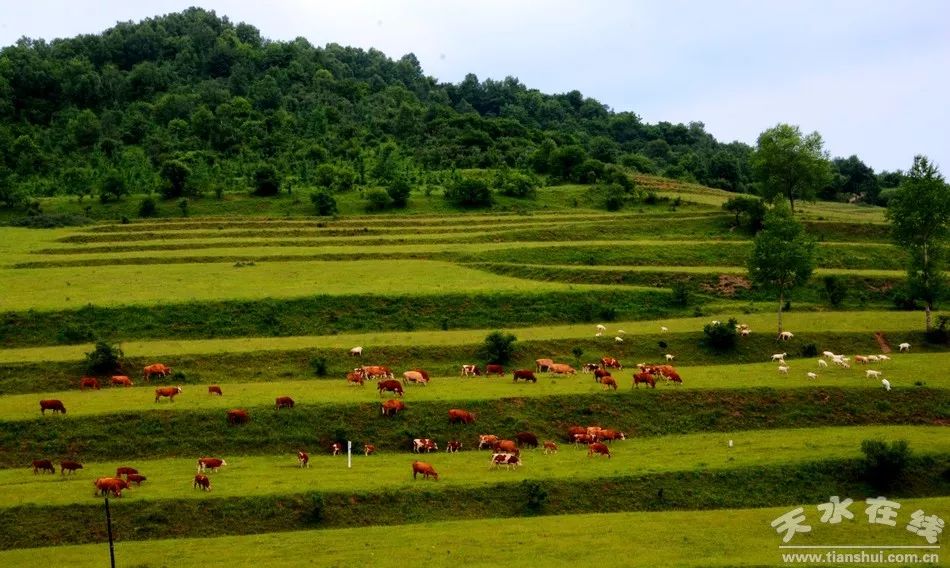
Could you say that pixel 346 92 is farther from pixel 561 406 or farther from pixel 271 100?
pixel 561 406

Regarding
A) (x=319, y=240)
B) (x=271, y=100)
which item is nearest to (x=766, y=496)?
(x=319, y=240)

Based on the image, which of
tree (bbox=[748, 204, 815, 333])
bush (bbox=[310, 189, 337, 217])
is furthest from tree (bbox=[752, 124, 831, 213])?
bush (bbox=[310, 189, 337, 217])

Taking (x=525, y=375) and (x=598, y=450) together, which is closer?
(x=598, y=450)

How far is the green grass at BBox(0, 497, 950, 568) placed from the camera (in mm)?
26734

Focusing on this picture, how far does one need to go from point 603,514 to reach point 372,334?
24788mm

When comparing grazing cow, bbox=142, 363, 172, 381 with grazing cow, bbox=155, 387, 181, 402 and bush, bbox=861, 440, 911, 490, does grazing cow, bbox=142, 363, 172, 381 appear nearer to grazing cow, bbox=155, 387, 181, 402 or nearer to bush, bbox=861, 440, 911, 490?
grazing cow, bbox=155, 387, 181, 402

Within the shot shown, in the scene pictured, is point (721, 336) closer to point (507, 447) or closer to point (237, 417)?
point (507, 447)

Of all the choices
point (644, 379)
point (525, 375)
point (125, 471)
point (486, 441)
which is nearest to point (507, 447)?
point (486, 441)

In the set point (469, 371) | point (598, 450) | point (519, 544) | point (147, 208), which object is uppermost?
point (147, 208)

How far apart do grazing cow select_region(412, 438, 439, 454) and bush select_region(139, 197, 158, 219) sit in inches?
2527

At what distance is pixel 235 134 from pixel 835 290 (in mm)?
89477

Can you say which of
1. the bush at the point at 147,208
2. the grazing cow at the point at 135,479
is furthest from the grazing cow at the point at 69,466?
the bush at the point at 147,208

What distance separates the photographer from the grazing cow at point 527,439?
36.8m

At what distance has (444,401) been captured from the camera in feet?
130
